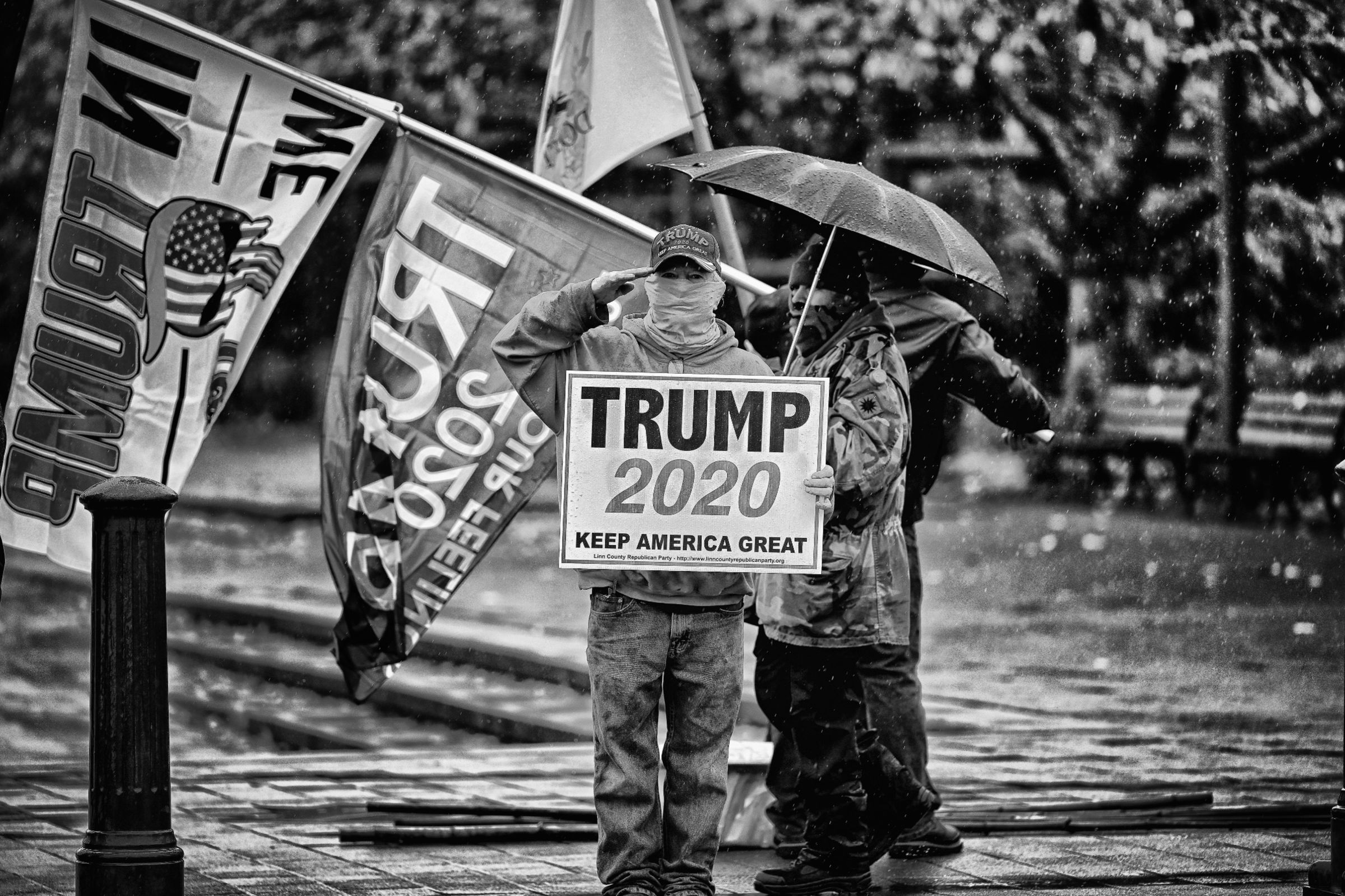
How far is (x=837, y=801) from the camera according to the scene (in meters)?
5.33

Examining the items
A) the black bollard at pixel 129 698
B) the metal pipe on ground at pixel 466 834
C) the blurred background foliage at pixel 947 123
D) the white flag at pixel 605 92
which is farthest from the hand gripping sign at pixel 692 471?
the blurred background foliage at pixel 947 123

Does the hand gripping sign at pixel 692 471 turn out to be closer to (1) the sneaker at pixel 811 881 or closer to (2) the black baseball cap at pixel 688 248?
(2) the black baseball cap at pixel 688 248

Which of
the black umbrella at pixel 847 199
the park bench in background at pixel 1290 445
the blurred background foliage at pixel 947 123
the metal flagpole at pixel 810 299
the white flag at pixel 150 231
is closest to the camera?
the black umbrella at pixel 847 199

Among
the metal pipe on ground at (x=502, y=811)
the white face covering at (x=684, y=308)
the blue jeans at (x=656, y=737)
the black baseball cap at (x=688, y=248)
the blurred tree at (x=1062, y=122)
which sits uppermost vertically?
the blurred tree at (x=1062, y=122)

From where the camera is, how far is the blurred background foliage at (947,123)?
14.5 m

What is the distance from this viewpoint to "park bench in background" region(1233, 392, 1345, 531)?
1374cm

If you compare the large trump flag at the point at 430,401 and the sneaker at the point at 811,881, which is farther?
the large trump flag at the point at 430,401

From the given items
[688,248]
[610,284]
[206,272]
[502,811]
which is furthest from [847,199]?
[502,811]

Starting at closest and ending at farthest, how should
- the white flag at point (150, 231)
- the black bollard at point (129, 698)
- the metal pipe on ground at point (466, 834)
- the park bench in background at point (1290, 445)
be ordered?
the black bollard at point (129, 698) < the metal pipe on ground at point (466, 834) < the white flag at point (150, 231) < the park bench in background at point (1290, 445)

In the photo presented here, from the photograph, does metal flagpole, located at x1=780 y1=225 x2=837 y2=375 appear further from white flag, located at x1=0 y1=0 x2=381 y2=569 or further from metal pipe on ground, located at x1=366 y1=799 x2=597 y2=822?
metal pipe on ground, located at x1=366 y1=799 x2=597 y2=822

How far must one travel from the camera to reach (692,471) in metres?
4.69

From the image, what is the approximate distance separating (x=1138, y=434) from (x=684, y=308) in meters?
11.9

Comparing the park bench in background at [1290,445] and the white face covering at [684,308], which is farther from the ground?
the park bench in background at [1290,445]

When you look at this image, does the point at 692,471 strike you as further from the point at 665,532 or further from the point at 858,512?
the point at 858,512
